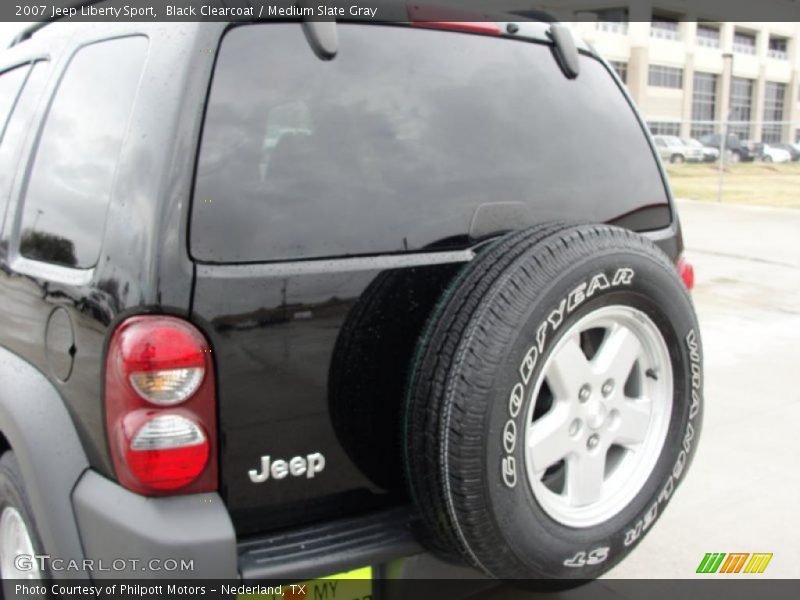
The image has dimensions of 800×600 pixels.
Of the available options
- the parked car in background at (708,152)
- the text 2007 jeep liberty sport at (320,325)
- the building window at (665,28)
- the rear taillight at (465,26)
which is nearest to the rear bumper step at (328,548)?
the text 2007 jeep liberty sport at (320,325)

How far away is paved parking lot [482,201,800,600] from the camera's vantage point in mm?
3451

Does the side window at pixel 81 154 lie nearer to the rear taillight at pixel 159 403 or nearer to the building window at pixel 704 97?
the rear taillight at pixel 159 403

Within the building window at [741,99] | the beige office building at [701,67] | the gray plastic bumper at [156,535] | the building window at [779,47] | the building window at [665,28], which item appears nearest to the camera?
the gray plastic bumper at [156,535]

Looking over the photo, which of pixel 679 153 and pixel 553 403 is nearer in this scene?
pixel 553 403

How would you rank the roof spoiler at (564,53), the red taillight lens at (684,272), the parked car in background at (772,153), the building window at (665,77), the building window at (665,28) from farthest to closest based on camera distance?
the building window at (665,28) → the building window at (665,77) → the parked car in background at (772,153) → the red taillight lens at (684,272) → the roof spoiler at (564,53)

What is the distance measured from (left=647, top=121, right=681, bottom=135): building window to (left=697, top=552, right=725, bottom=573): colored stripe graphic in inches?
2409

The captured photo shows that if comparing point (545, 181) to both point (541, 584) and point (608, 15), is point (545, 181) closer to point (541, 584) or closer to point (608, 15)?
point (541, 584)

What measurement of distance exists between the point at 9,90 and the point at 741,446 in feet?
12.5

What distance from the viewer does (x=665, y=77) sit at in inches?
2584

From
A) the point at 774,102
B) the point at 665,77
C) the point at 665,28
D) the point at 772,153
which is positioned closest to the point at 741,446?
the point at 772,153

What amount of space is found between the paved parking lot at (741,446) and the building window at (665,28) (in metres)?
60.7

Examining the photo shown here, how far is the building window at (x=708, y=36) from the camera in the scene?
6925cm

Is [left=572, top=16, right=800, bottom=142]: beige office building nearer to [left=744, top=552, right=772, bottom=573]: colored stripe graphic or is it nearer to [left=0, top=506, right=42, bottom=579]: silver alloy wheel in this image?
[left=744, top=552, right=772, bottom=573]: colored stripe graphic

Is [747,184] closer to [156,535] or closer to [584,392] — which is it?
[584,392]
